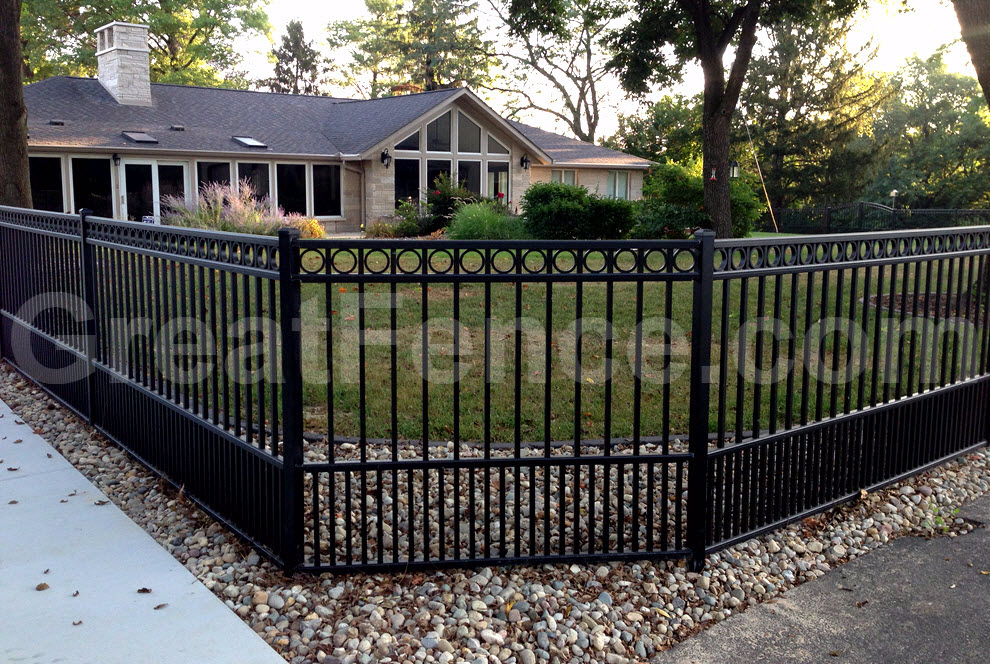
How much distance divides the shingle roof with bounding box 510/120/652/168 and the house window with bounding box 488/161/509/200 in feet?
9.86

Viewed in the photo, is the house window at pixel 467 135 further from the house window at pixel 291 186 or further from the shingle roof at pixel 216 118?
the house window at pixel 291 186

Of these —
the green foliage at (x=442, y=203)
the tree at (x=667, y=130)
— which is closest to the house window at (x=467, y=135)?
the green foliage at (x=442, y=203)

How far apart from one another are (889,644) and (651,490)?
3.92ft

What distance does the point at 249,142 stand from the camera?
2438 cm

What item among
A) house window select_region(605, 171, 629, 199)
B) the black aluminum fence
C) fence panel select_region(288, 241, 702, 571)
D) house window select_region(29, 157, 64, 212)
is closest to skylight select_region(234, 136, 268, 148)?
house window select_region(29, 157, 64, 212)

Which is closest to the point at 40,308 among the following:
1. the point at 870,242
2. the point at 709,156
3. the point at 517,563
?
the point at 517,563

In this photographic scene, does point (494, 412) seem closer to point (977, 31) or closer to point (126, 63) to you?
point (977, 31)

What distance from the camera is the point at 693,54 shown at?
2245 centimetres

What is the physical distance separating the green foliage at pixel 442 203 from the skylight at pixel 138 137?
7.57m

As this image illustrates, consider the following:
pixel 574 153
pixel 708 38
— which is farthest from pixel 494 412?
pixel 574 153

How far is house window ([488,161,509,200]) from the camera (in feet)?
93.7

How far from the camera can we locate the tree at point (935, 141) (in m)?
40.5

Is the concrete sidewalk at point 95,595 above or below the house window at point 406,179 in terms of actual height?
below

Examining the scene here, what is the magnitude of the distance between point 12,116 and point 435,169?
1747 cm
